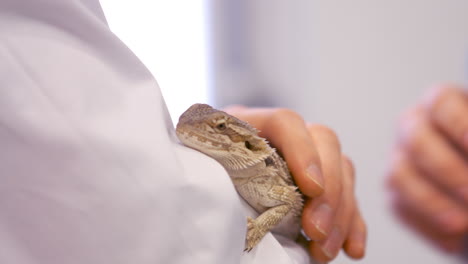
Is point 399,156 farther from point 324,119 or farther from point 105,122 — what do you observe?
point 105,122

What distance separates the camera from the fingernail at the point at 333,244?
39.8 inches

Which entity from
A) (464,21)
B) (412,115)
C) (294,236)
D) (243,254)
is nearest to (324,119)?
(412,115)

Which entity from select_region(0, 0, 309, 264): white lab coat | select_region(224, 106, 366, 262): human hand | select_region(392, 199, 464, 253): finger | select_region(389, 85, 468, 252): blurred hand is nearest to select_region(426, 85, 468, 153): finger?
select_region(389, 85, 468, 252): blurred hand

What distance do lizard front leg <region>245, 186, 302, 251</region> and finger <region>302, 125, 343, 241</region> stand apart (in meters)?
0.04

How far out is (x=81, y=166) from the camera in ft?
1.64

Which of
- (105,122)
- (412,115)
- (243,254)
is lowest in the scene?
(412,115)

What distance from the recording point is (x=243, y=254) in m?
0.61

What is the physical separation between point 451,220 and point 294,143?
1620 mm

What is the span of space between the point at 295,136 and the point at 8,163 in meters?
0.63

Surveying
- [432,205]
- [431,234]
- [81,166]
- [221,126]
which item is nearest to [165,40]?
[221,126]

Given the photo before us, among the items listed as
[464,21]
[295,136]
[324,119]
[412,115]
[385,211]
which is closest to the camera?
[295,136]

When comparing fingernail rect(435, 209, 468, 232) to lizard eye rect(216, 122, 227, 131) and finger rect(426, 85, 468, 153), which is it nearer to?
finger rect(426, 85, 468, 153)

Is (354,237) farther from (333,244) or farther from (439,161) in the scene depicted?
(439,161)

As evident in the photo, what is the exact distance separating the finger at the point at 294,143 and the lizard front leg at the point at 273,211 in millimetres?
38
